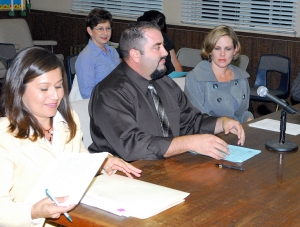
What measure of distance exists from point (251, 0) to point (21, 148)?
512 centimetres

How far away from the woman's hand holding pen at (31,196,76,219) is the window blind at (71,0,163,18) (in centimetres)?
595

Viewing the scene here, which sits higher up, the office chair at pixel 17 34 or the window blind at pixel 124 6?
the window blind at pixel 124 6

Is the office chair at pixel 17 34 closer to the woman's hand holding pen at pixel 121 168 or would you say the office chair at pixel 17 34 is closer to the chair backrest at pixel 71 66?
the chair backrest at pixel 71 66

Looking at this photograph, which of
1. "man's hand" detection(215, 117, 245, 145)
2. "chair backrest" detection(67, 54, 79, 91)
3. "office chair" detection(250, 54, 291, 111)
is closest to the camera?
"man's hand" detection(215, 117, 245, 145)

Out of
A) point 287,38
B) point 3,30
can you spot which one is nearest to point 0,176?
point 287,38

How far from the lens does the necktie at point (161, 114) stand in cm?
323

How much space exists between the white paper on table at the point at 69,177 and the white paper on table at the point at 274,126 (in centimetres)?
165

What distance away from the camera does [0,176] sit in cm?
220

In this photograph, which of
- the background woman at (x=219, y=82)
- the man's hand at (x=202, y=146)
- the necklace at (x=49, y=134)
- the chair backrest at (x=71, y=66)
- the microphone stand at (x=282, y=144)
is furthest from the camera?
the chair backrest at (x=71, y=66)

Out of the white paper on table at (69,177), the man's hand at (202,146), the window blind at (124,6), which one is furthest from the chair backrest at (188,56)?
the white paper on table at (69,177)

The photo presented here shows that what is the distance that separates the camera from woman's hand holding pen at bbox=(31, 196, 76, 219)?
1.97 metres

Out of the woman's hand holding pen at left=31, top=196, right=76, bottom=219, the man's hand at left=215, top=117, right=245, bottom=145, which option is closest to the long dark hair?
the woman's hand holding pen at left=31, top=196, right=76, bottom=219

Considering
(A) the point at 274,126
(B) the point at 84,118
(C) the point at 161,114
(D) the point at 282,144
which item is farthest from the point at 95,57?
(D) the point at 282,144

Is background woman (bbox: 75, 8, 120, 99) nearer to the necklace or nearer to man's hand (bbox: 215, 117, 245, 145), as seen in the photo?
man's hand (bbox: 215, 117, 245, 145)
